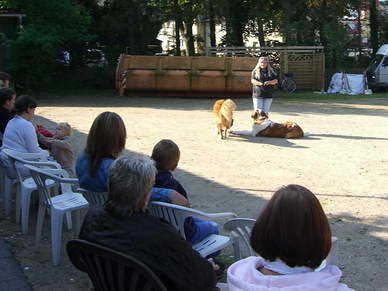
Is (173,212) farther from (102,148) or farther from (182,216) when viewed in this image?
(102,148)

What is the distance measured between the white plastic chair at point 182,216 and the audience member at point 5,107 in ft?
11.7

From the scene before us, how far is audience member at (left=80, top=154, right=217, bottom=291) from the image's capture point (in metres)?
2.70

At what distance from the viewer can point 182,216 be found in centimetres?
378

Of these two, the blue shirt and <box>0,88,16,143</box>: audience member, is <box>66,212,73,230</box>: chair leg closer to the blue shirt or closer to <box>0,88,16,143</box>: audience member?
the blue shirt

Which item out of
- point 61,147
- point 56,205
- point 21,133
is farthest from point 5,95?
point 56,205

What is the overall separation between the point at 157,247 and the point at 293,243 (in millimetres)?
742

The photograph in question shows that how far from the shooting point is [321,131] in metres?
12.6

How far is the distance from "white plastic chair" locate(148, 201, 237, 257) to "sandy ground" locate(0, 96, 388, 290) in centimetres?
96

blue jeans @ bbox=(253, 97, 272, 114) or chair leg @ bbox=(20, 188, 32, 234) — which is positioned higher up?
blue jeans @ bbox=(253, 97, 272, 114)

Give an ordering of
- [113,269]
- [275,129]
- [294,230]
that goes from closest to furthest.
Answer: [294,230] → [113,269] → [275,129]

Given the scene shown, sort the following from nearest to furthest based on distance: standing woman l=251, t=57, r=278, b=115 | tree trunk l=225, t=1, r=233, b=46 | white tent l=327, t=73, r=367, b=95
Result: 1. standing woman l=251, t=57, r=278, b=115
2. white tent l=327, t=73, r=367, b=95
3. tree trunk l=225, t=1, r=233, b=46

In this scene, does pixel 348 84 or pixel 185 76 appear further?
pixel 348 84

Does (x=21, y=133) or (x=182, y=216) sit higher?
(x=21, y=133)

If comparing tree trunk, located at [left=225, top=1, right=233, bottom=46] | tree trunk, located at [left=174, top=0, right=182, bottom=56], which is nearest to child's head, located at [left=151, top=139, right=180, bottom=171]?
tree trunk, located at [left=174, top=0, right=182, bottom=56]
